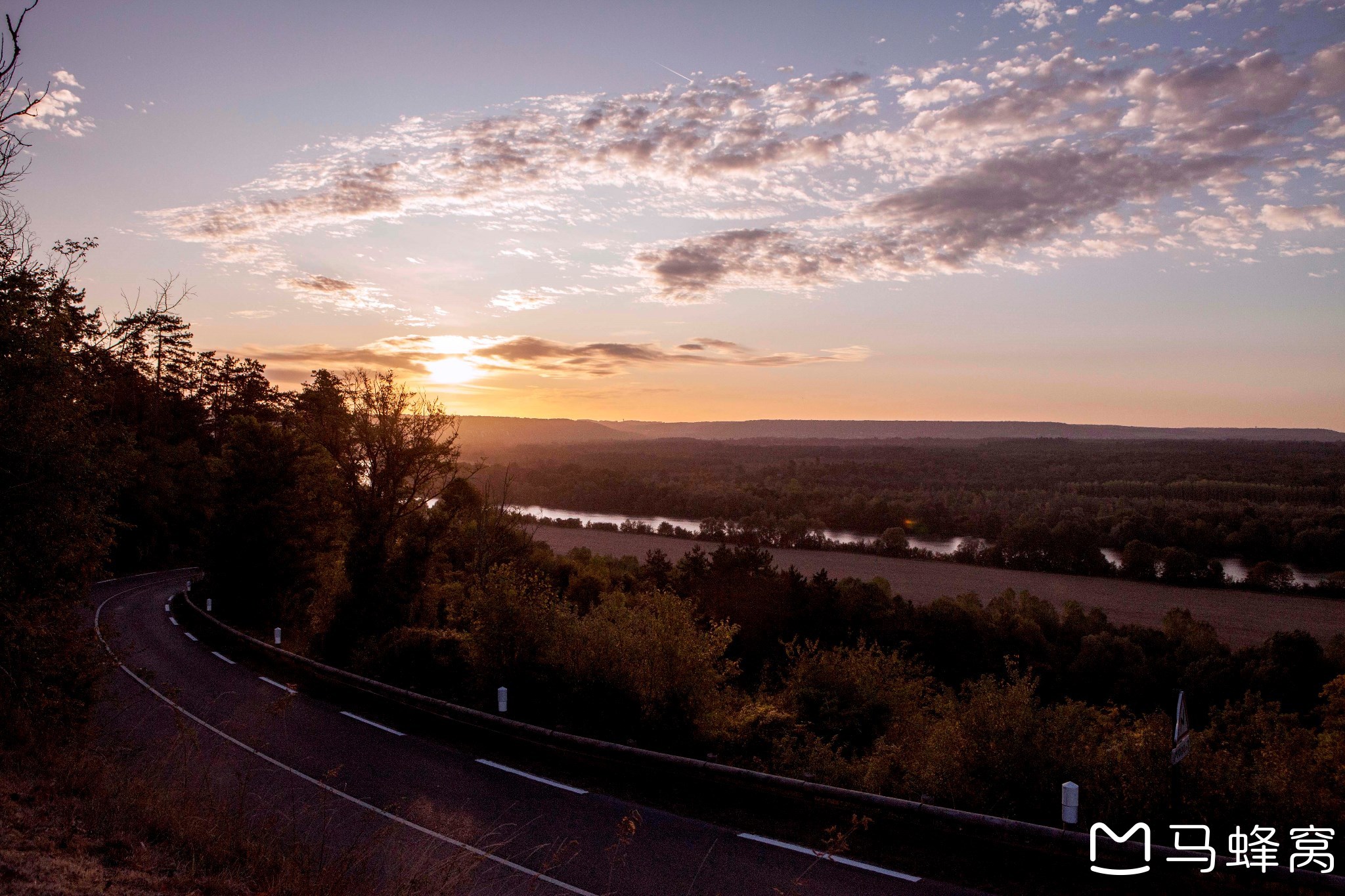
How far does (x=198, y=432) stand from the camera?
52.8m

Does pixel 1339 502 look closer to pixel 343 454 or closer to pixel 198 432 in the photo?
pixel 343 454

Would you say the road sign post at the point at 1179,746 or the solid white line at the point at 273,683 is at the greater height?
the road sign post at the point at 1179,746

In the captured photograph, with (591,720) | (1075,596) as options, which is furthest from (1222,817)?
Result: (1075,596)

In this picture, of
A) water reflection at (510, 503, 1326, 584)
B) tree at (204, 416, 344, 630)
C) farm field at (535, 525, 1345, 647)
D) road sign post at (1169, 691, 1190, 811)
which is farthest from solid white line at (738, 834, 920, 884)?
water reflection at (510, 503, 1326, 584)

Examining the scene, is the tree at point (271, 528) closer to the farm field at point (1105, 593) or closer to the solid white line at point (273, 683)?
the solid white line at point (273, 683)

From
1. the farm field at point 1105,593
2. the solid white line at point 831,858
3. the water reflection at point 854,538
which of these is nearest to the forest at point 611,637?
the solid white line at point 831,858

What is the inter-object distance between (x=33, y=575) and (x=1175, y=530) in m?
60.9

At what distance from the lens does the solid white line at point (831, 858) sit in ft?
24.5

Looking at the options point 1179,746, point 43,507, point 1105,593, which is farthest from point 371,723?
point 1105,593

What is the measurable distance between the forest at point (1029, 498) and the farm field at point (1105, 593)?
191cm

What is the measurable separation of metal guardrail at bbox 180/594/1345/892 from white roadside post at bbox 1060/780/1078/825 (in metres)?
0.12

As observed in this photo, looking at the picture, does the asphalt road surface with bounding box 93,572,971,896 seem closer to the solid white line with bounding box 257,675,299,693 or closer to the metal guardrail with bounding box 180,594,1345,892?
the solid white line with bounding box 257,675,299,693

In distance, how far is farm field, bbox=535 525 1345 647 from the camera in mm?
36375

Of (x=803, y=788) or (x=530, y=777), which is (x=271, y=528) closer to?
(x=530, y=777)
